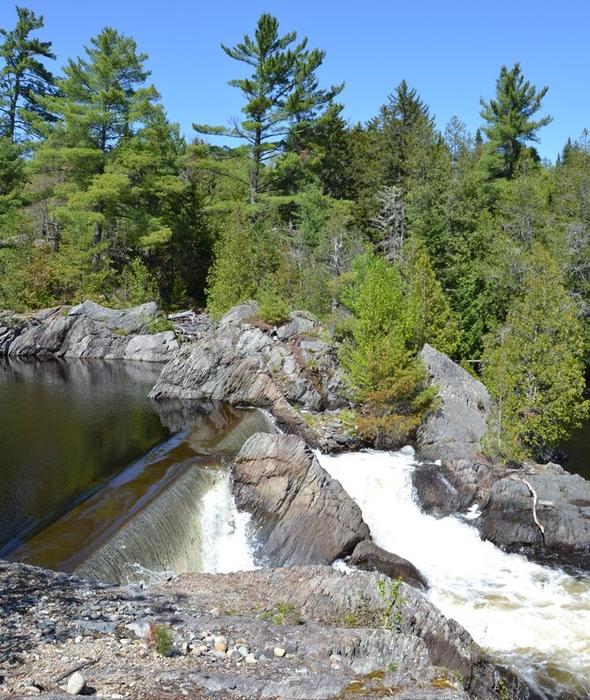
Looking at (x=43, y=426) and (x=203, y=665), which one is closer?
(x=203, y=665)

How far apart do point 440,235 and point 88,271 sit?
93.5ft

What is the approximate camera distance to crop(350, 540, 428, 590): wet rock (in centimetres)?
1641

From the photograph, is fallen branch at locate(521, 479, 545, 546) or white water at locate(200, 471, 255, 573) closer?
white water at locate(200, 471, 255, 573)

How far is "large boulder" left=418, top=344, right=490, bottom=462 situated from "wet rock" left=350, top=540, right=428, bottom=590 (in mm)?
6644

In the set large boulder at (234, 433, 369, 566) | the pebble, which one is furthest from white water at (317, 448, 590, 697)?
the pebble

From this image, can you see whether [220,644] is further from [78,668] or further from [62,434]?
[62,434]

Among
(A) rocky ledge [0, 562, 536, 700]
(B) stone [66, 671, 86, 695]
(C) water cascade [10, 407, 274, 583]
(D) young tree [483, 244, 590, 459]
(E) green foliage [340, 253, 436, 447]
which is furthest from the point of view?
(E) green foliage [340, 253, 436, 447]

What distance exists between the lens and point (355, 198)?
196 ft

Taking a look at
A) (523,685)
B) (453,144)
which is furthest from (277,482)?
(453,144)

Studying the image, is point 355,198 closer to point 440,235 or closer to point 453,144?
point 453,144

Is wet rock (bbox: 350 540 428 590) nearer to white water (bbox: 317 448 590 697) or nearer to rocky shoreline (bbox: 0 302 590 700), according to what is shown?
rocky shoreline (bbox: 0 302 590 700)

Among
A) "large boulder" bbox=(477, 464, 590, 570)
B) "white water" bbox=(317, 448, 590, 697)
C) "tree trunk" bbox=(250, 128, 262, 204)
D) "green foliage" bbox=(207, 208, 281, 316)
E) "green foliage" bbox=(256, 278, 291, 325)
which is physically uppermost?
"tree trunk" bbox=(250, 128, 262, 204)

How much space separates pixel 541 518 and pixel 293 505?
7868mm

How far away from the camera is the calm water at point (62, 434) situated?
18250mm
